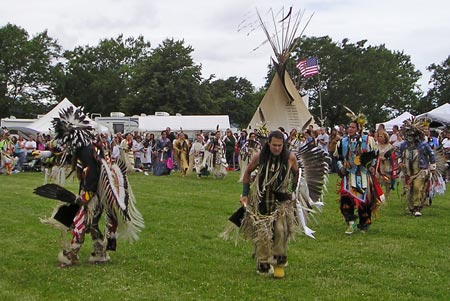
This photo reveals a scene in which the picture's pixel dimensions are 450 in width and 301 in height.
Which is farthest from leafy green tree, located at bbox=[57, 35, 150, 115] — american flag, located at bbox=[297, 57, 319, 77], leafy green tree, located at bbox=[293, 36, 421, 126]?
american flag, located at bbox=[297, 57, 319, 77]

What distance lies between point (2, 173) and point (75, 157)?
13.9 meters

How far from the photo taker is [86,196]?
19.5 feet

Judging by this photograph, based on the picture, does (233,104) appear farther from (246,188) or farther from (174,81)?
(246,188)

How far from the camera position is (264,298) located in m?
4.99

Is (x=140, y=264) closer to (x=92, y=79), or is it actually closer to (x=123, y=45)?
(x=92, y=79)

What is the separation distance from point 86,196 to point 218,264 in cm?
157

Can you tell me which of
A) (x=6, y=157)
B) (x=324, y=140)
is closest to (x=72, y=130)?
(x=324, y=140)

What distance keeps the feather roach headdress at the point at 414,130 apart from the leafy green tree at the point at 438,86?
43700mm

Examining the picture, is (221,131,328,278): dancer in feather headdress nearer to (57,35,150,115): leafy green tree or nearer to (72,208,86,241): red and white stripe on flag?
(72,208,86,241): red and white stripe on flag

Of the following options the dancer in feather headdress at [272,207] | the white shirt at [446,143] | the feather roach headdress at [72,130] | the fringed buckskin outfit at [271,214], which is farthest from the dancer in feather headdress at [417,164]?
the white shirt at [446,143]

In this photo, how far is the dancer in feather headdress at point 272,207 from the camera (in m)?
5.68

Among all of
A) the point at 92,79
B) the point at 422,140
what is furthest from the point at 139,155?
the point at 92,79

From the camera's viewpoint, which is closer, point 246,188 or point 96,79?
point 246,188

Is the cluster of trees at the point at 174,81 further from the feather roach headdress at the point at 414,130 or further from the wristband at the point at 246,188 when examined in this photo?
the wristband at the point at 246,188
